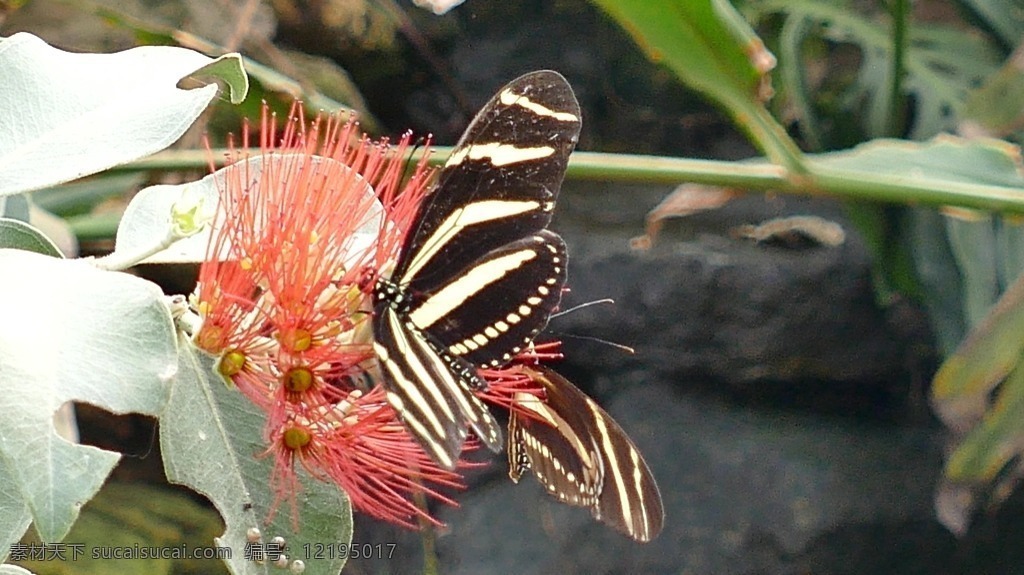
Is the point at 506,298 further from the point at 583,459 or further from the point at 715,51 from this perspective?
the point at 715,51

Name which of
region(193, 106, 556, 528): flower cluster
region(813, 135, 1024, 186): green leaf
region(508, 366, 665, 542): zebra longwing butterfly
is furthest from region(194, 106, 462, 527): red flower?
region(813, 135, 1024, 186): green leaf

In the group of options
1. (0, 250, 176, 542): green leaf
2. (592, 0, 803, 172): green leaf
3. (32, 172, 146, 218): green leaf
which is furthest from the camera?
(32, 172, 146, 218): green leaf

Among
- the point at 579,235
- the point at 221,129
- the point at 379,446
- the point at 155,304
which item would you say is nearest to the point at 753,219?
the point at 579,235

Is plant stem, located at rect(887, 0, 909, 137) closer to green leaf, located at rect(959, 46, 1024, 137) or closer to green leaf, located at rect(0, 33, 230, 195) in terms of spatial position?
green leaf, located at rect(959, 46, 1024, 137)

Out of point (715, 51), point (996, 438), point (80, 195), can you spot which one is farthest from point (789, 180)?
point (80, 195)

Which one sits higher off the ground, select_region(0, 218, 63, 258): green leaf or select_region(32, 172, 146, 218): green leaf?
select_region(0, 218, 63, 258): green leaf

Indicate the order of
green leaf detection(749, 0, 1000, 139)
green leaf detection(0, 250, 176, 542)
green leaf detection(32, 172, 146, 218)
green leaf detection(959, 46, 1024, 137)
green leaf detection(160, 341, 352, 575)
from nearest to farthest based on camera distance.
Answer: green leaf detection(0, 250, 176, 542), green leaf detection(160, 341, 352, 575), green leaf detection(959, 46, 1024, 137), green leaf detection(32, 172, 146, 218), green leaf detection(749, 0, 1000, 139)

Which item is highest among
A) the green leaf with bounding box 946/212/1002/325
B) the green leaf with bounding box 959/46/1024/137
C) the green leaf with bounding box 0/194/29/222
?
the green leaf with bounding box 0/194/29/222

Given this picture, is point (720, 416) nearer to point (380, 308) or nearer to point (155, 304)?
point (380, 308)
